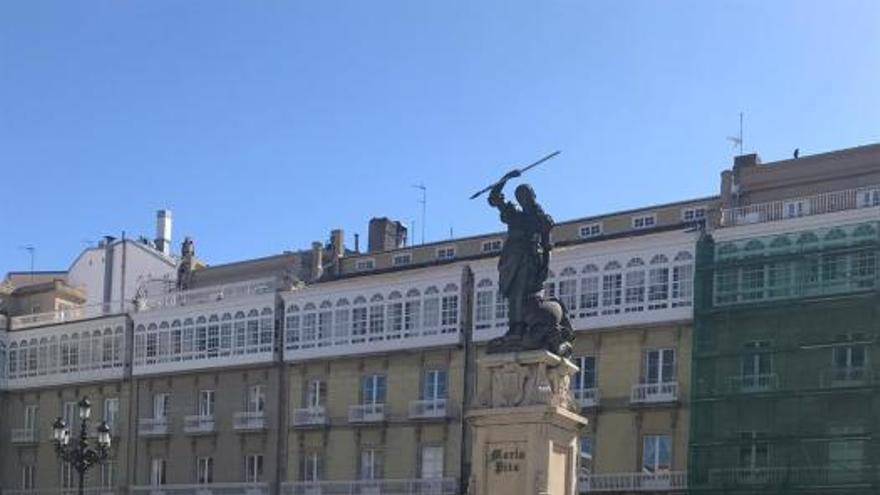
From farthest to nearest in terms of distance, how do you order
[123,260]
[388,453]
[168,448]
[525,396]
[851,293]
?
[123,260], [168,448], [388,453], [851,293], [525,396]

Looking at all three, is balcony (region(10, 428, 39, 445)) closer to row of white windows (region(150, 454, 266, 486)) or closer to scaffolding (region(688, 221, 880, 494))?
row of white windows (region(150, 454, 266, 486))

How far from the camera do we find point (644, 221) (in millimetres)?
55688

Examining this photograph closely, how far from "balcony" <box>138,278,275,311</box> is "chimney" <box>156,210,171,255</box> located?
477 inches

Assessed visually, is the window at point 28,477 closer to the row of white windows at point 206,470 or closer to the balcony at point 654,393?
the row of white windows at point 206,470

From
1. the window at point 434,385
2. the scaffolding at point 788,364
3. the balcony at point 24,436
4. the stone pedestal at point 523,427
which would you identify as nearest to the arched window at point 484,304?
the window at point 434,385

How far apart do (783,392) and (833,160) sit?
30.1 feet

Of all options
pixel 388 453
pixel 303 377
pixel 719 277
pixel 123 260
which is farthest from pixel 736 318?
pixel 123 260

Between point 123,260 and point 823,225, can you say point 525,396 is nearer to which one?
point 823,225

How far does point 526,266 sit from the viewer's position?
2025cm

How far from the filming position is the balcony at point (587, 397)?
49.2 metres

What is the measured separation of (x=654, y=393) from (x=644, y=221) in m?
9.60

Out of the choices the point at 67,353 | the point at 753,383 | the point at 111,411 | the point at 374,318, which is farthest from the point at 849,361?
the point at 67,353

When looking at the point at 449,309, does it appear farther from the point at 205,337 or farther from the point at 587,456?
the point at 205,337

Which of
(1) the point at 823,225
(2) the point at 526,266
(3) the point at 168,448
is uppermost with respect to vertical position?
(1) the point at 823,225
